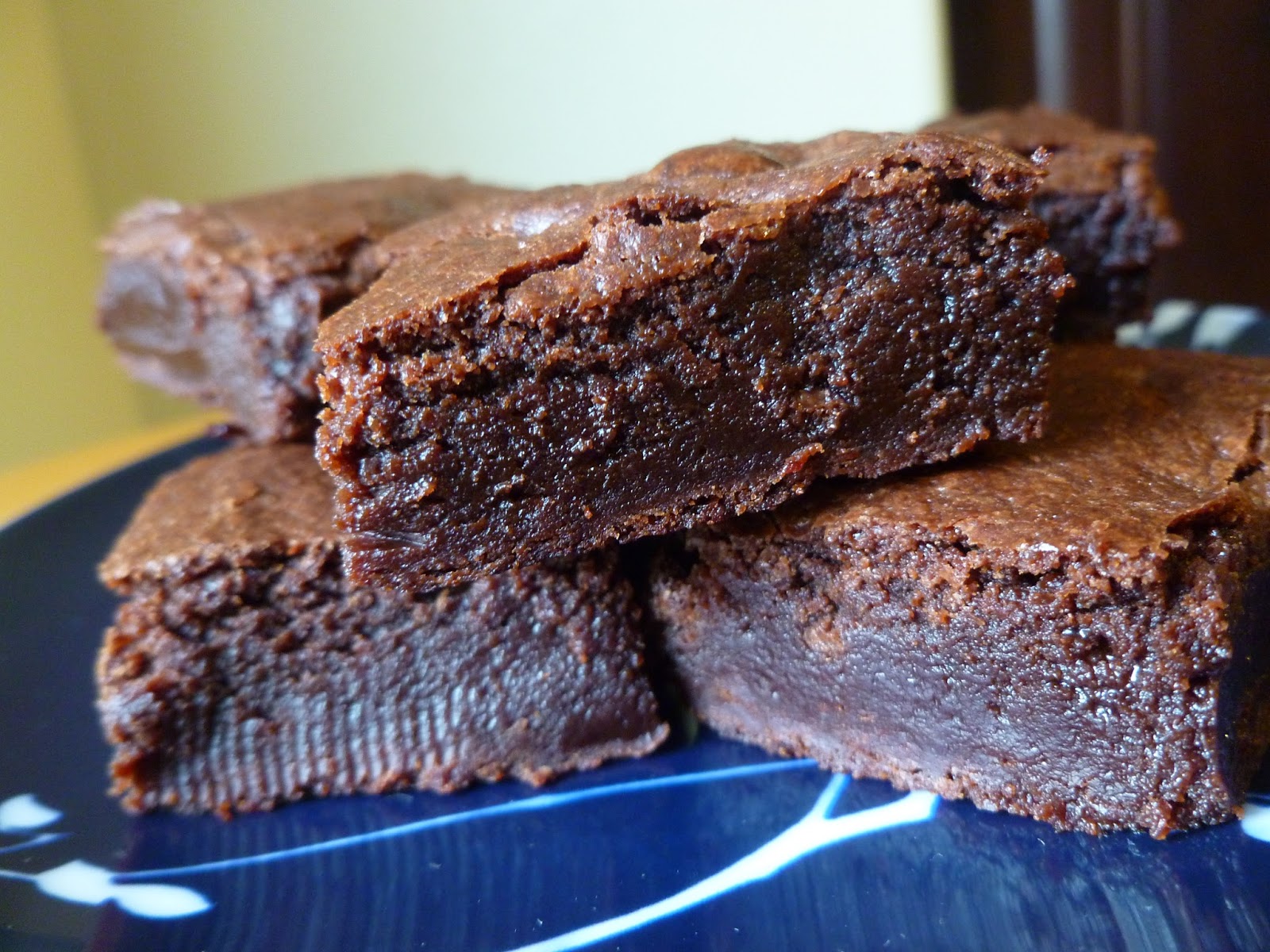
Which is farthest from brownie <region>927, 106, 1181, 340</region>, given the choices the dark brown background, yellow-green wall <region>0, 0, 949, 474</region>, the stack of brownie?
the dark brown background

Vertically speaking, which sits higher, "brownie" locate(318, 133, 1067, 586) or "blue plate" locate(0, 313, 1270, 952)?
"brownie" locate(318, 133, 1067, 586)

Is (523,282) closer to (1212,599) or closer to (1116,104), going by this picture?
(1212,599)

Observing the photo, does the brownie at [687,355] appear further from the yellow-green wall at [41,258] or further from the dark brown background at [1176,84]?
the yellow-green wall at [41,258]

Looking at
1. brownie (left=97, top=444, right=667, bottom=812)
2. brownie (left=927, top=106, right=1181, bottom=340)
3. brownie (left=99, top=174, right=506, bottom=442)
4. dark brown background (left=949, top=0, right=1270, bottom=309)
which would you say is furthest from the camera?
dark brown background (left=949, top=0, right=1270, bottom=309)

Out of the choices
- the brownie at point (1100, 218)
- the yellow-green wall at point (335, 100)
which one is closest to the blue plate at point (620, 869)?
the brownie at point (1100, 218)

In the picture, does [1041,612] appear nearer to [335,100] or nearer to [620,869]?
[620,869]

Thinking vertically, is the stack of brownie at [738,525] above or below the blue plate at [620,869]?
above

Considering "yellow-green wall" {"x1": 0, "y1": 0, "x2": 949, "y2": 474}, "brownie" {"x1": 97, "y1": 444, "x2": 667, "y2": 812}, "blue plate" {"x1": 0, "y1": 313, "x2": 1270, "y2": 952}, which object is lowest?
"blue plate" {"x1": 0, "y1": 313, "x2": 1270, "y2": 952}

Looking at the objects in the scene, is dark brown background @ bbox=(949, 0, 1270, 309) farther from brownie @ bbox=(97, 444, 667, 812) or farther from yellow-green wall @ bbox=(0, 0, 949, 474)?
brownie @ bbox=(97, 444, 667, 812)
